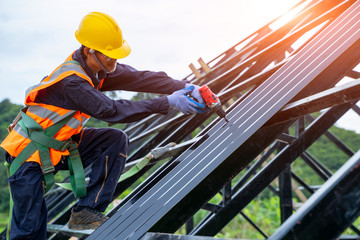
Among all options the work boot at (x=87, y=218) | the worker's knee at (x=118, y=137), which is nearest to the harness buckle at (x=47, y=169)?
the work boot at (x=87, y=218)

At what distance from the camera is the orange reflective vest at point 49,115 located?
2.71 metres

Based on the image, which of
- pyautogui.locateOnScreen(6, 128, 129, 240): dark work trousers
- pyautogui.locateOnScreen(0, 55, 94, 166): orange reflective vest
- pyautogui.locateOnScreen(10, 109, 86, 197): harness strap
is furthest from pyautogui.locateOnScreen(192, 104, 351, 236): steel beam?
pyautogui.locateOnScreen(0, 55, 94, 166): orange reflective vest

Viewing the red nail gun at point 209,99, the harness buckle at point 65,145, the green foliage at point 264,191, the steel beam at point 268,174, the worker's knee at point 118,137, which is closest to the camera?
the red nail gun at point 209,99

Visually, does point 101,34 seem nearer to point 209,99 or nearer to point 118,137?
point 118,137

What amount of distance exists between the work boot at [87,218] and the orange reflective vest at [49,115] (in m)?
0.42

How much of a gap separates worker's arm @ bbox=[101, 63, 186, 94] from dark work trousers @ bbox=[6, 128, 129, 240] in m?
0.49

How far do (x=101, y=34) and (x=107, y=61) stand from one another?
8.2 inches

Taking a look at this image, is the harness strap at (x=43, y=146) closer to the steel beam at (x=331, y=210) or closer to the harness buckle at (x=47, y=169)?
the harness buckle at (x=47, y=169)

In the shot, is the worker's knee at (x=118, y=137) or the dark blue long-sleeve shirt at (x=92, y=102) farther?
the worker's knee at (x=118, y=137)

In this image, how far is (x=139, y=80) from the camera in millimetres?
3309

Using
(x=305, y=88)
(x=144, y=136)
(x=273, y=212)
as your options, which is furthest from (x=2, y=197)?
(x=305, y=88)

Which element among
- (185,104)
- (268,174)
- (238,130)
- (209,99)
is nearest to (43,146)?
(185,104)

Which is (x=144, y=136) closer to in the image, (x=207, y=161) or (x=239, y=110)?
(x=239, y=110)

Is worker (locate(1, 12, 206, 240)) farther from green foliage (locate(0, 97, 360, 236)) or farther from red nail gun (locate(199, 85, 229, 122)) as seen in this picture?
green foliage (locate(0, 97, 360, 236))
